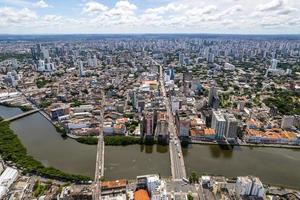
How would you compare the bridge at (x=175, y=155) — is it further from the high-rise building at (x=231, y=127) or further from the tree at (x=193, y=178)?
the high-rise building at (x=231, y=127)

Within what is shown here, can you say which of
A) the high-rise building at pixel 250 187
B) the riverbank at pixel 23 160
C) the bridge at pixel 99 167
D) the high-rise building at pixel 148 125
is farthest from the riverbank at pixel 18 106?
the high-rise building at pixel 250 187

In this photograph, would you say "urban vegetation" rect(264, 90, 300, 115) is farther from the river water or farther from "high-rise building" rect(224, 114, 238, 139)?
"high-rise building" rect(224, 114, 238, 139)

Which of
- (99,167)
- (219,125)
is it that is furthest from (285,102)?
(99,167)

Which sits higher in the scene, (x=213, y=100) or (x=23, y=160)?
(x=213, y=100)

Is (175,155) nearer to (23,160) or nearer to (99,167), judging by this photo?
(99,167)

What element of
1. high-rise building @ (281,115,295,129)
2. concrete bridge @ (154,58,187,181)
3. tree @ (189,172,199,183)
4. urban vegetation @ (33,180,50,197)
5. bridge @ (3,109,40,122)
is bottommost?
bridge @ (3,109,40,122)

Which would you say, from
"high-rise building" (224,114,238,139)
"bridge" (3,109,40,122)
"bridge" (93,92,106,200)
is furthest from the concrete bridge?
"bridge" (3,109,40,122)
